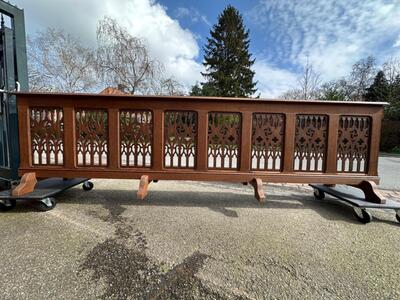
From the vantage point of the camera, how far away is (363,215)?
2.70 meters

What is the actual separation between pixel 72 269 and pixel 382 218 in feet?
12.0

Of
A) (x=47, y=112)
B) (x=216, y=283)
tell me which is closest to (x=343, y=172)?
(x=216, y=283)

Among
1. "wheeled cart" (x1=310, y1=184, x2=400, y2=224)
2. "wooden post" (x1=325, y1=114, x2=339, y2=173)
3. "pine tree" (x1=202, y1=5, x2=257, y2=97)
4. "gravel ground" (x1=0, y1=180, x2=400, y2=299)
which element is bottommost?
"gravel ground" (x1=0, y1=180, x2=400, y2=299)

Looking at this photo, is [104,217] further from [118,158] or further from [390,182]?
[390,182]

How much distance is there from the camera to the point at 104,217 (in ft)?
8.97

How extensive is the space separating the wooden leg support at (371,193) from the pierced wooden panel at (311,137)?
60 centimetres

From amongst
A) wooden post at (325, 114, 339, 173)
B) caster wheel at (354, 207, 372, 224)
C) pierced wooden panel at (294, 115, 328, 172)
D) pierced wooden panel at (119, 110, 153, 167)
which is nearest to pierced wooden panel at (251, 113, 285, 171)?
pierced wooden panel at (294, 115, 328, 172)

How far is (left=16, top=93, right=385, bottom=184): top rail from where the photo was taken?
9.57 ft

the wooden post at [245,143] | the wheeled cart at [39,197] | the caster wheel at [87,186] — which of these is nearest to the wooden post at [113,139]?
the wheeled cart at [39,197]

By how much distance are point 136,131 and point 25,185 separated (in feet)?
5.27

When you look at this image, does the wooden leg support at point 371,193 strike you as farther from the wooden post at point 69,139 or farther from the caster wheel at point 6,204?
the caster wheel at point 6,204

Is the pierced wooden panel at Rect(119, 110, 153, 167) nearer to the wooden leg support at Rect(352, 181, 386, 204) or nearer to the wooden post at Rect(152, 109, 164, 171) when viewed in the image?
the wooden post at Rect(152, 109, 164, 171)

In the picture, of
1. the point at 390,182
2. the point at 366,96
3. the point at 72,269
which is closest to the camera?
the point at 72,269

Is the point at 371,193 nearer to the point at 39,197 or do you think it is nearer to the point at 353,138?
the point at 353,138
